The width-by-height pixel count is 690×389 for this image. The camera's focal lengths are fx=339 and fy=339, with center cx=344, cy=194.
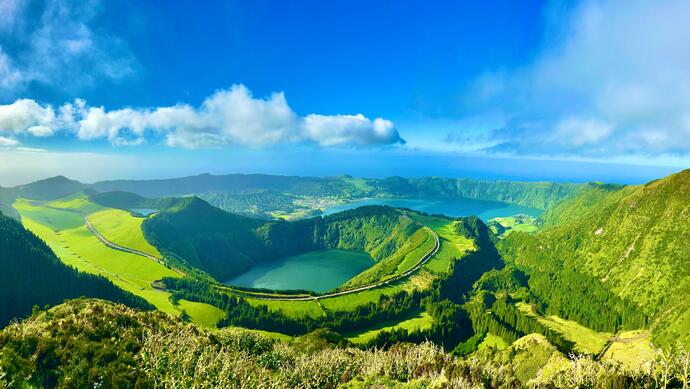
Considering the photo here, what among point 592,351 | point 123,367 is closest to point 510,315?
point 592,351

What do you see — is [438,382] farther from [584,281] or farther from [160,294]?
[584,281]

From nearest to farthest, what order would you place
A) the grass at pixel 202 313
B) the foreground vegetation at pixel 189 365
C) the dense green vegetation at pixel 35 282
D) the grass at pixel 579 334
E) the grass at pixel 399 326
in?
the foreground vegetation at pixel 189 365
the grass at pixel 579 334
the grass at pixel 399 326
the grass at pixel 202 313
the dense green vegetation at pixel 35 282

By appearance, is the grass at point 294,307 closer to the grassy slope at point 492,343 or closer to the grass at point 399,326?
the grass at point 399,326

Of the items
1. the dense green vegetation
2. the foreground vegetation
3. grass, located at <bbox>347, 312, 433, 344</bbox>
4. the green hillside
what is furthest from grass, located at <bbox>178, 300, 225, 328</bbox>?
the green hillside

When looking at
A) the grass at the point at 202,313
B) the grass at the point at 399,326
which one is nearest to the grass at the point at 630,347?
the grass at the point at 399,326

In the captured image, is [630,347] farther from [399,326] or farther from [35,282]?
[35,282]

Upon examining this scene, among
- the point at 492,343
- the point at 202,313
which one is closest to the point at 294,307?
the point at 202,313

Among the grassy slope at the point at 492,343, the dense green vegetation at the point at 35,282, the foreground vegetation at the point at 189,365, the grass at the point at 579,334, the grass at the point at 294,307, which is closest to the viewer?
the foreground vegetation at the point at 189,365
